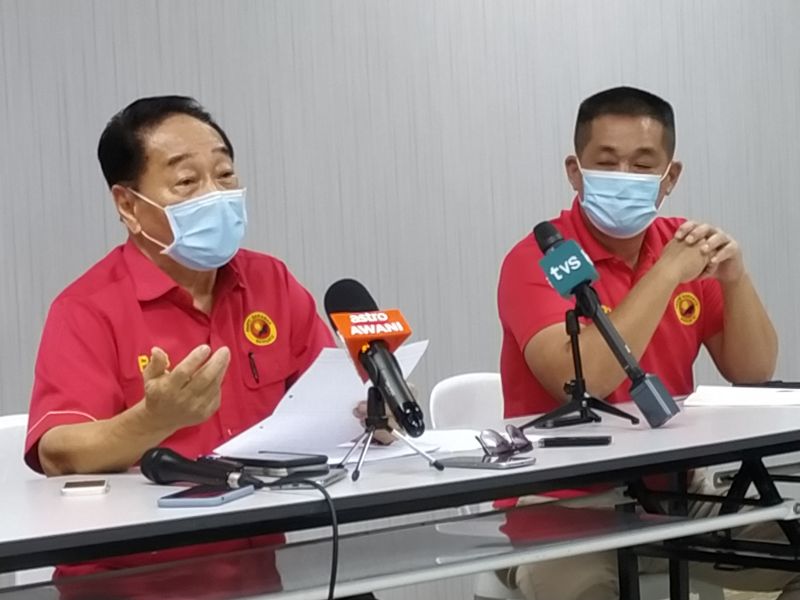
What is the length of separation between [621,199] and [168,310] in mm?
1005

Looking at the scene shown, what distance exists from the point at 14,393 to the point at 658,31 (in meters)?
2.45

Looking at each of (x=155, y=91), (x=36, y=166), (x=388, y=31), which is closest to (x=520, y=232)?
(x=388, y=31)

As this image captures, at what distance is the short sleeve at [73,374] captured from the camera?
71.4 inches

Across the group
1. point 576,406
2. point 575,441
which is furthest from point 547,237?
point 575,441

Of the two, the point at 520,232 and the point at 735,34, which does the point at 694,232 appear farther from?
the point at 735,34

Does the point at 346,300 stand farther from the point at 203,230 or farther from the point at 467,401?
the point at 467,401

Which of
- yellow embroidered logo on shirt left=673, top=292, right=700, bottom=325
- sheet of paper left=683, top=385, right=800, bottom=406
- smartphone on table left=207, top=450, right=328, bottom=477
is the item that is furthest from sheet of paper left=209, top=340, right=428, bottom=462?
yellow embroidered logo on shirt left=673, top=292, right=700, bottom=325

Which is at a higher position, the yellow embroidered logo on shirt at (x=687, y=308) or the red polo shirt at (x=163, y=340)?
the red polo shirt at (x=163, y=340)

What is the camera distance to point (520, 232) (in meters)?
3.72

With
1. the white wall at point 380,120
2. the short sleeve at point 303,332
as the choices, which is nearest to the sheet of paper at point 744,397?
the short sleeve at point 303,332

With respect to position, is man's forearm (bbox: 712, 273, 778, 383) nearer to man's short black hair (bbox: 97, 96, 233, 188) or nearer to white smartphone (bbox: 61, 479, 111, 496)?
man's short black hair (bbox: 97, 96, 233, 188)

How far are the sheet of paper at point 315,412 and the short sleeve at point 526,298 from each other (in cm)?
70

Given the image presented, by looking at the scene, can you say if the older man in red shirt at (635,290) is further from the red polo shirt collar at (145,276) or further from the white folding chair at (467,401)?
the red polo shirt collar at (145,276)

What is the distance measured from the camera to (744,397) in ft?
7.48
